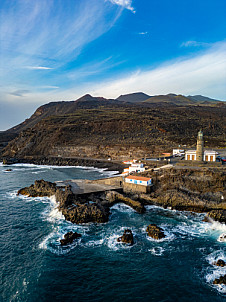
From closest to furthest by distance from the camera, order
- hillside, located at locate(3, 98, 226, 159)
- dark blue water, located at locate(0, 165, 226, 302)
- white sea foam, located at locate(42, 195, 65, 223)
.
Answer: dark blue water, located at locate(0, 165, 226, 302)
white sea foam, located at locate(42, 195, 65, 223)
hillside, located at locate(3, 98, 226, 159)

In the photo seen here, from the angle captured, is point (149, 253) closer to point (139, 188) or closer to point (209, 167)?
point (139, 188)

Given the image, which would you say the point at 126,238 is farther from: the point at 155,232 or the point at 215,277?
the point at 215,277

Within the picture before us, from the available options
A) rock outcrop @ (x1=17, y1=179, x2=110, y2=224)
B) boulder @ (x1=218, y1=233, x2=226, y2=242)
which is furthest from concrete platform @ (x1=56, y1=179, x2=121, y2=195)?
boulder @ (x1=218, y1=233, x2=226, y2=242)

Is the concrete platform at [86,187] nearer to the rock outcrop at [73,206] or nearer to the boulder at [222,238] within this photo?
the rock outcrop at [73,206]

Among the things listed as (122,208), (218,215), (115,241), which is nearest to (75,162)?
(122,208)

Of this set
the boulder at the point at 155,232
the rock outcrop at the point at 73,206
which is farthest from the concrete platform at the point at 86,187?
the boulder at the point at 155,232

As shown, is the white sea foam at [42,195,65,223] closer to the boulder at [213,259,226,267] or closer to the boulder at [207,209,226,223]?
the boulder at [213,259,226,267]
